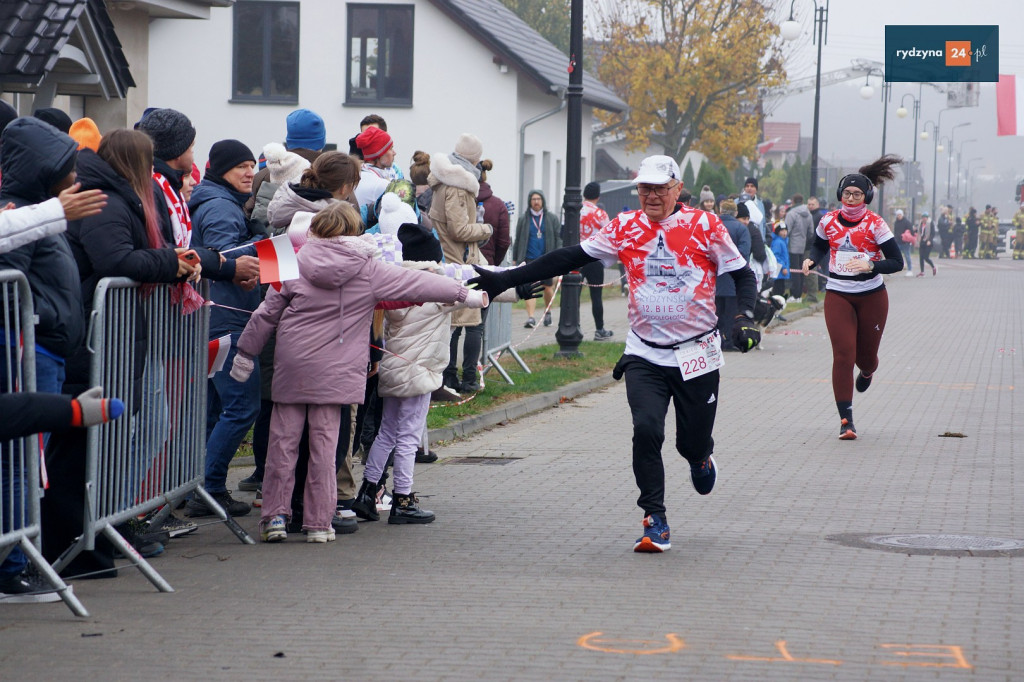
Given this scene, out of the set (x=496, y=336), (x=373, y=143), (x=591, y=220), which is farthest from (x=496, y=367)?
(x=591, y=220)

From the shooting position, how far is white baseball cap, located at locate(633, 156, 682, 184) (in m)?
6.95

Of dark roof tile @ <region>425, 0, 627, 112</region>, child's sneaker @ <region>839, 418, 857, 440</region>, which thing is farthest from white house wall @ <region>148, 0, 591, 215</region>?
child's sneaker @ <region>839, 418, 857, 440</region>

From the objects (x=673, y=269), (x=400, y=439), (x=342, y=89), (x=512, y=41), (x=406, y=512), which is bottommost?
(x=406, y=512)

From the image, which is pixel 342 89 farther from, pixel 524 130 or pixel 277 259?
pixel 277 259

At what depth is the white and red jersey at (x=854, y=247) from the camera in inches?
440

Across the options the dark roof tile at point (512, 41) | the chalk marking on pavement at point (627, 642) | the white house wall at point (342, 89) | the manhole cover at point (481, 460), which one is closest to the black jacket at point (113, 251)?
Answer: the chalk marking on pavement at point (627, 642)

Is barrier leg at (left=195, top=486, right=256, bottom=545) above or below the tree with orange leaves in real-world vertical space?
below

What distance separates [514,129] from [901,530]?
79.3 ft

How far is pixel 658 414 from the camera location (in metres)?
7.02

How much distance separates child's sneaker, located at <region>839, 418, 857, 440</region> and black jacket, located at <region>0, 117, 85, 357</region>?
22.3 feet

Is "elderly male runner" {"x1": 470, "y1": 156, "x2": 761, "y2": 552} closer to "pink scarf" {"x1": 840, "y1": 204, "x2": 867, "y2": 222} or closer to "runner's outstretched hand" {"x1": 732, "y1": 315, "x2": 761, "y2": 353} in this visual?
"runner's outstretched hand" {"x1": 732, "y1": 315, "x2": 761, "y2": 353}

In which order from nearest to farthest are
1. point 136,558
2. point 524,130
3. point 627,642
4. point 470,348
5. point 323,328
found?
point 627,642 → point 136,558 → point 323,328 → point 470,348 → point 524,130

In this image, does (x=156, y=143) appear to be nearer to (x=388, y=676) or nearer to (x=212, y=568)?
(x=212, y=568)

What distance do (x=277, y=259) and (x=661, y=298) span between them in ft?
6.09
